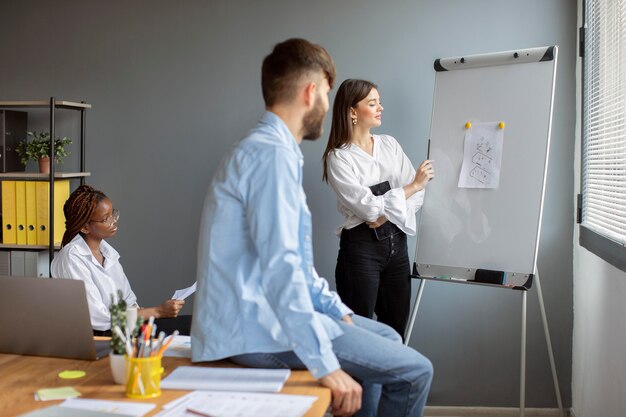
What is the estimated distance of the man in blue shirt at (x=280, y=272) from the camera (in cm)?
168

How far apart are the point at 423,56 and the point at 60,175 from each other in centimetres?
187

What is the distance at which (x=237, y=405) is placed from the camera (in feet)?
5.05

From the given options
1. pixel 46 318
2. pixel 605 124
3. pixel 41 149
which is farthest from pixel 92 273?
pixel 605 124

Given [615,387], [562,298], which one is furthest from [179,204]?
[615,387]

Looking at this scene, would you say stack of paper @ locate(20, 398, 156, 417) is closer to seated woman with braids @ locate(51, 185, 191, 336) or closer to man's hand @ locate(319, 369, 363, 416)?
man's hand @ locate(319, 369, 363, 416)

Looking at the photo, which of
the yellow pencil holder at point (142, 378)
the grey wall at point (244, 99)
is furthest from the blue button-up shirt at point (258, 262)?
the grey wall at point (244, 99)

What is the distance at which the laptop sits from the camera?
185 cm

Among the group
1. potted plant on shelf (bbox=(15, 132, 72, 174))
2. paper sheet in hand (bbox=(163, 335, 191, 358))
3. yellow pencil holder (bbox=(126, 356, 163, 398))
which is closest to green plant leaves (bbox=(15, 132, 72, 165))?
potted plant on shelf (bbox=(15, 132, 72, 174))

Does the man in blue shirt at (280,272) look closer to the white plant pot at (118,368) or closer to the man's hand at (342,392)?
the man's hand at (342,392)

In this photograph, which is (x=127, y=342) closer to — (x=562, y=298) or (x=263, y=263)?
(x=263, y=263)

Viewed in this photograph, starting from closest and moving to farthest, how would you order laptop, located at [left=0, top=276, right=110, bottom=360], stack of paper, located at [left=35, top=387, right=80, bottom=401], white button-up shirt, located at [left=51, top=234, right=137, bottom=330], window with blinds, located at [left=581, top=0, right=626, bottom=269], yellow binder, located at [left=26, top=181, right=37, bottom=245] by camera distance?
stack of paper, located at [left=35, top=387, right=80, bottom=401], laptop, located at [left=0, top=276, right=110, bottom=360], white button-up shirt, located at [left=51, top=234, right=137, bottom=330], window with blinds, located at [left=581, top=0, right=626, bottom=269], yellow binder, located at [left=26, top=181, right=37, bottom=245]

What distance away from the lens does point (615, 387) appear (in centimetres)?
283

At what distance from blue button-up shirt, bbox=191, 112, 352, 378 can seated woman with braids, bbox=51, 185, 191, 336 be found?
93 centimetres

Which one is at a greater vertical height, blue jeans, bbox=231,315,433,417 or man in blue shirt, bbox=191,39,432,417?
man in blue shirt, bbox=191,39,432,417
